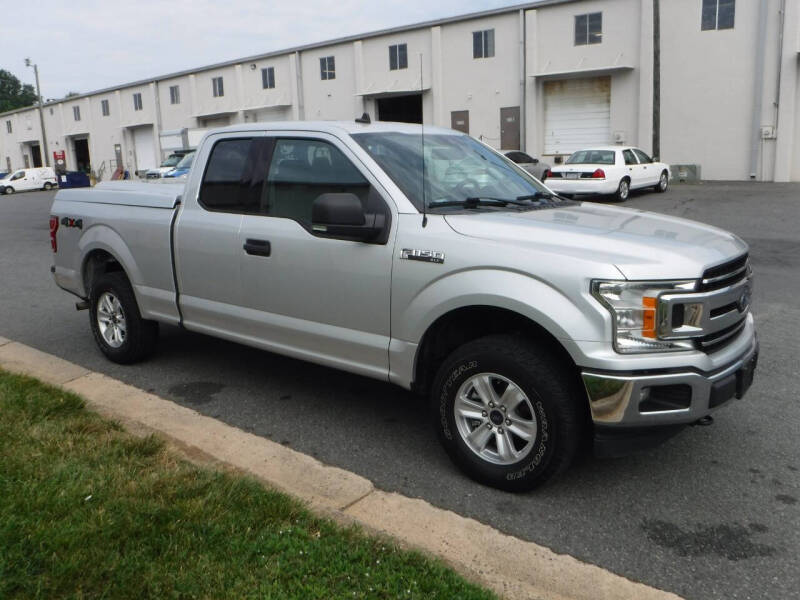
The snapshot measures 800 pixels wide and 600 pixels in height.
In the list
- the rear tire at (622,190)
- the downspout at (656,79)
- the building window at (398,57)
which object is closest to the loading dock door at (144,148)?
the building window at (398,57)

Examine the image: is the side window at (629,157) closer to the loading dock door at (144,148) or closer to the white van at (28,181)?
the white van at (28,181)

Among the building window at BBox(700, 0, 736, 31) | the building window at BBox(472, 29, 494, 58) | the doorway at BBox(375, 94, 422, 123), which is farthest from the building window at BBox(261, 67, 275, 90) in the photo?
the building window at BBox(700, 0, 736, 31)

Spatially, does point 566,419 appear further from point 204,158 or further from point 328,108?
point 328,108

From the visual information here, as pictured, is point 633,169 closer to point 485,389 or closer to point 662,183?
point 662,183

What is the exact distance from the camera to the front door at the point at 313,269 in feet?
13.5

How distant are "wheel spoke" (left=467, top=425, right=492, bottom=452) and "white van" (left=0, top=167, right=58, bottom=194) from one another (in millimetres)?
49386

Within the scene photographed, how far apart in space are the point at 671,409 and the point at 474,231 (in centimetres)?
129

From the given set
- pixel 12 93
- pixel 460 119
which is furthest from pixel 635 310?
pixel 12 93

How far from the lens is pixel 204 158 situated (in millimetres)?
5258

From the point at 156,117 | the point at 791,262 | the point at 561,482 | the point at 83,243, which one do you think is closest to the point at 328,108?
the point at 156,117

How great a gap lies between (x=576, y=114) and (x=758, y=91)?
797 cm

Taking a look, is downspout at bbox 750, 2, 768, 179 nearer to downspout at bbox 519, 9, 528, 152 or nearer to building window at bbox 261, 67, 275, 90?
downspout at bbox 519, 9, 528, 152

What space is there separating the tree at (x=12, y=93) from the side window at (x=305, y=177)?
426ft

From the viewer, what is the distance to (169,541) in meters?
3.02
